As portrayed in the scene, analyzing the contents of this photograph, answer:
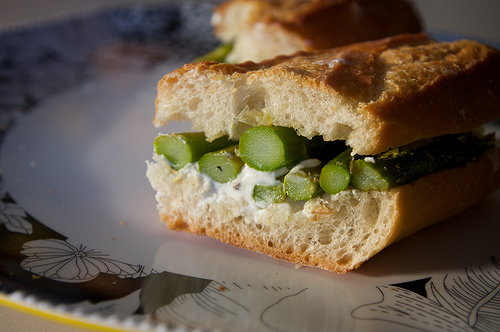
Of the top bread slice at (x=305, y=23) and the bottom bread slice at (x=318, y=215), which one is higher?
the top bread slice at (x=305, y=23)

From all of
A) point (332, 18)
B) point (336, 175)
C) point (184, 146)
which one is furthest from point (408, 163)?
point (332, 18)

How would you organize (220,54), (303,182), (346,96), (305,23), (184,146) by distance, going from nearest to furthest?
(346,96) < (303,182) < (184,146) < (305,23) < (220,54)

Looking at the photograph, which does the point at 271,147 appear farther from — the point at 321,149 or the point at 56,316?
the point at 56,316

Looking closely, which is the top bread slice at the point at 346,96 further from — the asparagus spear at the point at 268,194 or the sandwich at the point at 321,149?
the asparagus spear at the point at 268,194

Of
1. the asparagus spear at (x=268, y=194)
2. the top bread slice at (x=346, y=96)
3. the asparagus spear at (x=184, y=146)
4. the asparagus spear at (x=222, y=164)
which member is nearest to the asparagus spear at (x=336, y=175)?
the top bread slice at (x=346, y=96)

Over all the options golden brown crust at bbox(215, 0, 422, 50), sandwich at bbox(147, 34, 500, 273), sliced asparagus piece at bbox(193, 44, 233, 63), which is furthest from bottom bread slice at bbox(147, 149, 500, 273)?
sliced asparagus piece at bbox(193, 44, 233, 63)

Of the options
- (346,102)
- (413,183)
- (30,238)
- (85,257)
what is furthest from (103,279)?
(413,183)
